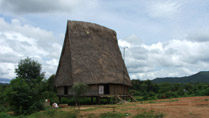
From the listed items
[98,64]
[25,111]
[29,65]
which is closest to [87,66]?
[98,64]

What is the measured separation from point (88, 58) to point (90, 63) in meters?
0.65

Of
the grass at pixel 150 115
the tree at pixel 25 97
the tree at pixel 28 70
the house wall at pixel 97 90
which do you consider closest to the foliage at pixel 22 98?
the tree at pixel 25 97

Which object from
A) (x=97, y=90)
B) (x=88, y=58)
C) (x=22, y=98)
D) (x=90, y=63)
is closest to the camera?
(x=22, y=98)

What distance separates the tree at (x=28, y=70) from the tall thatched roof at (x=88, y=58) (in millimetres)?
4956

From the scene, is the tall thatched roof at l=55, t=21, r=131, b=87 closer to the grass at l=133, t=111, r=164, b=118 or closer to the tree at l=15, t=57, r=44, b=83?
the tree at l=15, t=57, r=44, b=83

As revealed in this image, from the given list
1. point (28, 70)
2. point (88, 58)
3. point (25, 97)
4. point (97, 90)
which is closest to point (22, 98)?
point (25, 97)

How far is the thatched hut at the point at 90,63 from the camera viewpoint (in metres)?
21.6

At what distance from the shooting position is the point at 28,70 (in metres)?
28.2

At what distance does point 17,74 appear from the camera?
27.8m

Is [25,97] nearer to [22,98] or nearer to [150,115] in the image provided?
[22,98]

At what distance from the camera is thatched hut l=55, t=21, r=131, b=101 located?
2160 cm

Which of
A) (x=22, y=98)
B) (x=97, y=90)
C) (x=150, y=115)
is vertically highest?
(x=97, y=90)

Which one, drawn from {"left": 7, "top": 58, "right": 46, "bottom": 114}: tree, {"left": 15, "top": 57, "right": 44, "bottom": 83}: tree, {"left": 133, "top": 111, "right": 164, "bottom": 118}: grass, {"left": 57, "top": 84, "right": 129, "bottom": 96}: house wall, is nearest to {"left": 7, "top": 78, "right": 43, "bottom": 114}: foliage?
{"left": 7, "top": 58, "right": 46, "bottom": 114}: tree

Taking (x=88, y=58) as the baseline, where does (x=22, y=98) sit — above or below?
below
